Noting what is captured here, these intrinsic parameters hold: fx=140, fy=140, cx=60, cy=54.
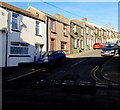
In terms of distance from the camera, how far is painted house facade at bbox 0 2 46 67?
52.1 ft

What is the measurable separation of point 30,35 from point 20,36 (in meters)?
1.80

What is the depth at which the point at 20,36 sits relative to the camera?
17.7 m

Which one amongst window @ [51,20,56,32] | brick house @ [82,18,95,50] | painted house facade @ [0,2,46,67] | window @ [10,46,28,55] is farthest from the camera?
brick house @ [82,18,95,50]

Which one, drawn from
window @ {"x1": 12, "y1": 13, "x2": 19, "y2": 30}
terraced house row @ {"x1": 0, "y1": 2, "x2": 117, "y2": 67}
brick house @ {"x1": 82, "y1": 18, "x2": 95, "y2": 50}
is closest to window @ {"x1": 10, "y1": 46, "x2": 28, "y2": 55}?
terraced house row @ {"x1": 0, "y1": 2, "x2": 117, "y2": 67}

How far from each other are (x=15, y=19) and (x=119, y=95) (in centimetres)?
1497

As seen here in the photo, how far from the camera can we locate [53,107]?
5406mm

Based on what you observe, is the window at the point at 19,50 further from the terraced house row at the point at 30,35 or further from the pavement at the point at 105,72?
the pavement at the point at 105,72

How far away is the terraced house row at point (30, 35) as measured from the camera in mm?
15923

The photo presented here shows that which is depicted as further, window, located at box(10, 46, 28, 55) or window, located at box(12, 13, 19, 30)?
window, located at box(12, 13, 19, 30)

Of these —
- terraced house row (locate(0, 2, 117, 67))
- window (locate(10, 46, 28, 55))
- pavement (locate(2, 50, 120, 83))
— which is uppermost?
terraced house row (locate(0, 2, 117, 67))

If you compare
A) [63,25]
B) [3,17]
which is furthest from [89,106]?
[63,25]

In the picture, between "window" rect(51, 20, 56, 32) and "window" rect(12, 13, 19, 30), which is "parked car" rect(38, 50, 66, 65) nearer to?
"window" rect(12, 13, 19, 30)

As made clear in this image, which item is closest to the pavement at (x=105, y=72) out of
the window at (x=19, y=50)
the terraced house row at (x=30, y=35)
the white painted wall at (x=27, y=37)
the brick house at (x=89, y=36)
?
the terraced house row at (x=30, y=35)

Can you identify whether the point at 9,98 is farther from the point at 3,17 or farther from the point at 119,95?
the point at 3,17
